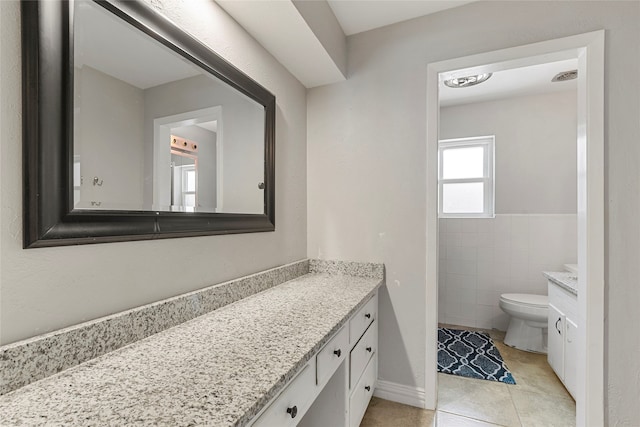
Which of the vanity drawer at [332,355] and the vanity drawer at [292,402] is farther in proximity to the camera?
the vanity drawer at [332,355]

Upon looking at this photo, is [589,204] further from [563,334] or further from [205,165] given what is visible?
[205,165]

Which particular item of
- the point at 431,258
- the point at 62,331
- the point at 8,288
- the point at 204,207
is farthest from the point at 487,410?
the point at 8,288

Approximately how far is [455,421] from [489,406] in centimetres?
30

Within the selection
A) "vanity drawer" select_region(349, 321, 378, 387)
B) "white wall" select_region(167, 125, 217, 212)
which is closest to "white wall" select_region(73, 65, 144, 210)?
"white wall" select_region(167, 125, 217, 212)

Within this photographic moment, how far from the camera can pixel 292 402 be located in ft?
2.84

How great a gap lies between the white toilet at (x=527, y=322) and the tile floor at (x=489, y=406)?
1.32 feet

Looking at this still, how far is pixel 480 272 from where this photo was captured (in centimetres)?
311

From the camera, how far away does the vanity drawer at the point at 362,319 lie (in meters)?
1.38

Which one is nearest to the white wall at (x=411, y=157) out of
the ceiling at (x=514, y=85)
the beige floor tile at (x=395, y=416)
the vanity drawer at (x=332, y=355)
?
the beige floor tile at (x=395, y=416)

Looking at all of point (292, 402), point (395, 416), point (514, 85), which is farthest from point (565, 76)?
point (292, 402)

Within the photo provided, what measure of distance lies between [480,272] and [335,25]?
9.05ft

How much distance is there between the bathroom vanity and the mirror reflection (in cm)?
208

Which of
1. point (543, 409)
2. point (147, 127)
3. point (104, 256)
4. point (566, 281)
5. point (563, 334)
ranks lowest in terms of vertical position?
point (543, 409)

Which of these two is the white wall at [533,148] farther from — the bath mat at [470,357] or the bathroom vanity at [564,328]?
the bath mat at [470,357]
